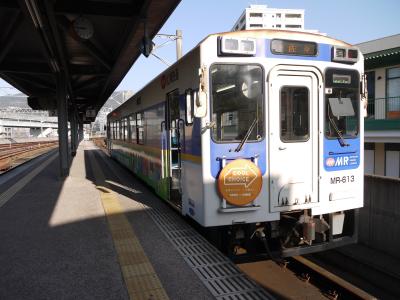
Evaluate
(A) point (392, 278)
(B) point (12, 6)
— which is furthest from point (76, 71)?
(A) point (392, 278)

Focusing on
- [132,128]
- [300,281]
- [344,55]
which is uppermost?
[344,55]

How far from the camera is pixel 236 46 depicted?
4.48 metres

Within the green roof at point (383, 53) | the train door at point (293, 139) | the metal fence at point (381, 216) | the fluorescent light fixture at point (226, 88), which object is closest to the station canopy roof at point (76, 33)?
the fluorescent light fixture at point (226, 88)

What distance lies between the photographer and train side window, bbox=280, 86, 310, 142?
481 cm

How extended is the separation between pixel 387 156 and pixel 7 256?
45.1 ft

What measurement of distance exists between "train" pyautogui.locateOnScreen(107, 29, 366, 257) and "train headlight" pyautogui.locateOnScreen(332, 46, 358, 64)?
0.01 m

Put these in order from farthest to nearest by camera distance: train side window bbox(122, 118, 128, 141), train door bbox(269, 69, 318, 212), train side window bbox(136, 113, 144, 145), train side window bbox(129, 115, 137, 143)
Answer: train side window bbox(122, 118, 128, 141) → train side window bbox(129, 115, 137, 143) → train side window bbox(136, 113, 144, 145) → train door bbox(269, 69, 318, 212)

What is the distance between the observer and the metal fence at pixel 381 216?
722cm

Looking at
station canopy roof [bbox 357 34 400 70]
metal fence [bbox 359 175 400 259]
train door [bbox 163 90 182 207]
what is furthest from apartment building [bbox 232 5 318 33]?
train door [bbox 163 90 182 207]

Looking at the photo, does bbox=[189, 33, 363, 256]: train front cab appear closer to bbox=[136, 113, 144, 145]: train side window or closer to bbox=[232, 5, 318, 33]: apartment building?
bbox=[136, 113, 144, 145]: train side window

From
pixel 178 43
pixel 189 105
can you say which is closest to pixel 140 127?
pixel 189 105

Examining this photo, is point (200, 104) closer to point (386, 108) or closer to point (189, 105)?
point (189, 105)

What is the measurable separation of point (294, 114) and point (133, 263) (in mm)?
2852

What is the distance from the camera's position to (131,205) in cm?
753
